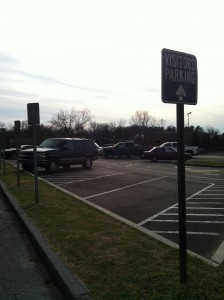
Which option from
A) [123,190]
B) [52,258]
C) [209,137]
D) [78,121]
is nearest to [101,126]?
[78,121]

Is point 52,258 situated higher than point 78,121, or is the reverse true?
point 78,121

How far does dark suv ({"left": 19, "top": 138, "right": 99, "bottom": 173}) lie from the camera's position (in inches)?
901

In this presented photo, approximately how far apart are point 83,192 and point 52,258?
858 cm

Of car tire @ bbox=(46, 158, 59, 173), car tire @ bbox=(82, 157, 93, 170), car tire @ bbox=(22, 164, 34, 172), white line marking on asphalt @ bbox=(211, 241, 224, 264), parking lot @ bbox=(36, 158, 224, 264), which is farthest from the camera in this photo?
car tire @ bbox=(82, 157, 93, 170)

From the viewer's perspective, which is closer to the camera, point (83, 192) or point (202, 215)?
point (202, 215)

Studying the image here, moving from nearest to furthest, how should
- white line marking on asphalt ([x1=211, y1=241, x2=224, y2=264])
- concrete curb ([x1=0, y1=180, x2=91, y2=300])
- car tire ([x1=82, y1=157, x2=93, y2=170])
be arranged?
concrete curb ([x1=0, y1=180, x2=91, y2=300]) < white line marking on asphalt ([x1=211, y1=241, x2=224, y2=264]) < car tire ([x1=82, y1=157, x2=93, y2=170])

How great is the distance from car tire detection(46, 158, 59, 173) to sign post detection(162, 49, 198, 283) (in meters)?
18.6

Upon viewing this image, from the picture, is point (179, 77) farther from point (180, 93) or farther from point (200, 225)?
point (200, 225)

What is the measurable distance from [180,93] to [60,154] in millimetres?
19515

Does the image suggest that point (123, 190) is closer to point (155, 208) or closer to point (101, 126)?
point (155, 208)

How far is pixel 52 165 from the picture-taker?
23047 millimetres

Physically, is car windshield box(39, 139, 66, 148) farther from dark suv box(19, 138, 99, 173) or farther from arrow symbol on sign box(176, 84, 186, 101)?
arrow symbol on sign box(176, 84, 186, 101)

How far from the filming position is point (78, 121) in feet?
315

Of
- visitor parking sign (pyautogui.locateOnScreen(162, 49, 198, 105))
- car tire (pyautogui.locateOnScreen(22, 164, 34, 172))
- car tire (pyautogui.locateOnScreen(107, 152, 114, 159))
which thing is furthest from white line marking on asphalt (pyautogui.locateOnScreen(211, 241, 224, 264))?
car tire (pyautogui.locateOnScreen(107, 152, 114, 159))
